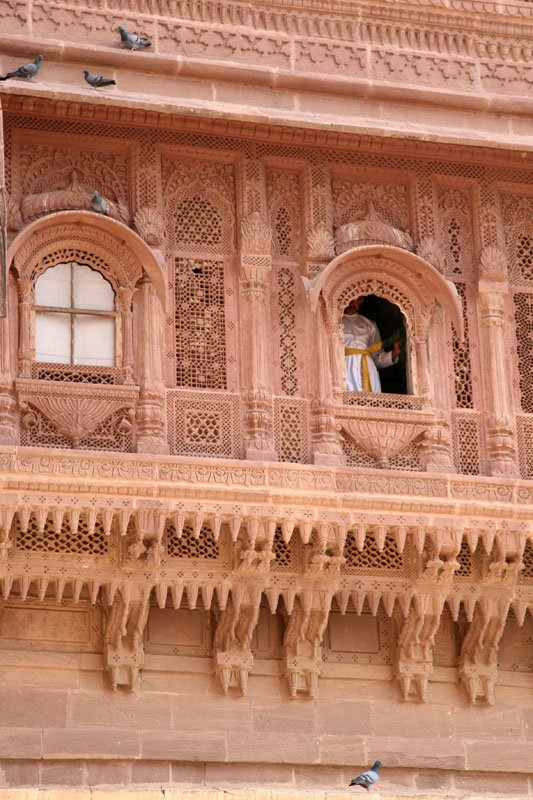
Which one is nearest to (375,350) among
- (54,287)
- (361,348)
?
(361,348)

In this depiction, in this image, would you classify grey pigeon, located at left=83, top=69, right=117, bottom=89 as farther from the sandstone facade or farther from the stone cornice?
the stone cornice

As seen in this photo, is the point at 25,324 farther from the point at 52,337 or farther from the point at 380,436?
the point at 380,436

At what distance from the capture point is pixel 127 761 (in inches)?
514

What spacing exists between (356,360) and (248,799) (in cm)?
339

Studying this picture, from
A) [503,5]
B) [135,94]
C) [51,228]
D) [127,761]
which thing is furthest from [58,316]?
[503,5]

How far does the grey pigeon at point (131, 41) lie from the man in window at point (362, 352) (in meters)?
1.95

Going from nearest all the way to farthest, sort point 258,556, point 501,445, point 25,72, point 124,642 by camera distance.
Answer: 1. point 258,556
2. point 124,642
3. point 25,72
4. point 501,445

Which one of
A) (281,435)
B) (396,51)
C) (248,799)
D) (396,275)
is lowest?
(248,799)

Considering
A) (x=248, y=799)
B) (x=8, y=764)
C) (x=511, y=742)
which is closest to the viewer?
(x=248, y=799)

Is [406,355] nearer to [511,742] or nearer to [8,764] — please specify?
[511,742]

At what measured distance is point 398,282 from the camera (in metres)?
14.0

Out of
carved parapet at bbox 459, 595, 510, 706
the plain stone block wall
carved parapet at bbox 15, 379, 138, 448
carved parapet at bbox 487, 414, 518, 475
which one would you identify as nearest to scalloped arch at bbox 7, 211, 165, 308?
carved parapet at bbox 15, 379, 138, 448

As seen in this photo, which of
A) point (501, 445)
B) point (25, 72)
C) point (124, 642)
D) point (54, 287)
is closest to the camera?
point (124, 642)

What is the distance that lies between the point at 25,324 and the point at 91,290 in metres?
0.51
